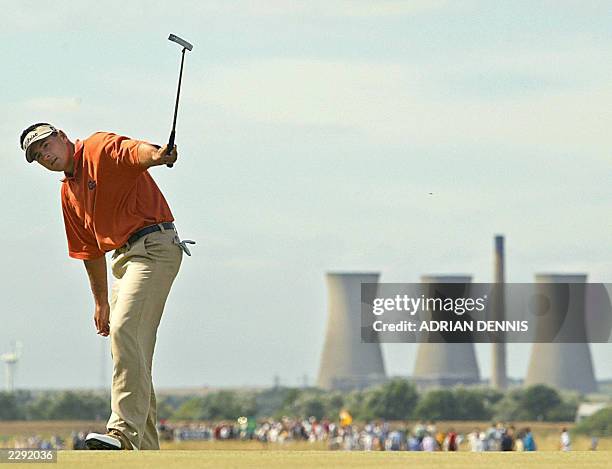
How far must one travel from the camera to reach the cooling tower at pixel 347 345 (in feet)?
343

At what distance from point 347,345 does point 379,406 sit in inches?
208

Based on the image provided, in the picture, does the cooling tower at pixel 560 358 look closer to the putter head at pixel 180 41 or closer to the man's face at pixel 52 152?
the putter head at pixel 180 41

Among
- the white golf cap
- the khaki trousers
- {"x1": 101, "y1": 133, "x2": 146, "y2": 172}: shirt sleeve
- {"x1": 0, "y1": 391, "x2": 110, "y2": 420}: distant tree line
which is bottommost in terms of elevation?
the khaki trousers

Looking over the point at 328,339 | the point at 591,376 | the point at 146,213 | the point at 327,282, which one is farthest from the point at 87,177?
the point at 591,376

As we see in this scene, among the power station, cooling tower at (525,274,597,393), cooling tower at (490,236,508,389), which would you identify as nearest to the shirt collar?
the power station

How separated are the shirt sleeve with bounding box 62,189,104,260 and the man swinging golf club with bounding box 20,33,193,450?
6 cm

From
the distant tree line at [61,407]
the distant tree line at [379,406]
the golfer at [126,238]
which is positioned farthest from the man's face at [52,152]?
the distant tree line at [61,407]

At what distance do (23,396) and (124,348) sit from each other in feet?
388

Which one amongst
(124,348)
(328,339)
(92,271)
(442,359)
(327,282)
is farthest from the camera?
(442,359)

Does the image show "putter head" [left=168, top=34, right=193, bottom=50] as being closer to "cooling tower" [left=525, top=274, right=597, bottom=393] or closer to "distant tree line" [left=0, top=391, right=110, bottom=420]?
"distant tree line" [left=0, top=391, right=110, bottom=420]

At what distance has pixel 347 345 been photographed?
113 m

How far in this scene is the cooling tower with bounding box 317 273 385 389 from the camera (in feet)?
343

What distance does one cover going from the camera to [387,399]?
11294 cm

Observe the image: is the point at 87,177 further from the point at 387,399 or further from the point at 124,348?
the point at 387,399
